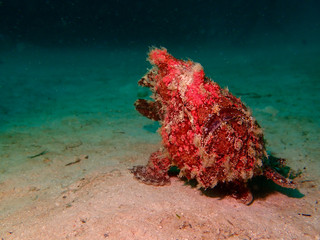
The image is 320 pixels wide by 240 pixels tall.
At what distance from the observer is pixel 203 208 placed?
9.45 feet

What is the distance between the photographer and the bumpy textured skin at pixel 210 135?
2.71m

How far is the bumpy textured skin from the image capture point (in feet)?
8.87

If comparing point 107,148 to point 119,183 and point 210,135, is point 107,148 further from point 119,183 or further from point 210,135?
point 210,135

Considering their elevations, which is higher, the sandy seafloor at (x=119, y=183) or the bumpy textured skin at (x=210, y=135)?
the bumpy textured skin at (x=210, y=135)

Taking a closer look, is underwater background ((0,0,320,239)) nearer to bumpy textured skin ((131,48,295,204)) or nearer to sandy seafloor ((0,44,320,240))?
sandy seafloor ((0,44,320,240))

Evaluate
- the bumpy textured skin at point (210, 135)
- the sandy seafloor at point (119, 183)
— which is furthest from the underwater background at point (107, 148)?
the bumpy textured skin at point (210, 135)

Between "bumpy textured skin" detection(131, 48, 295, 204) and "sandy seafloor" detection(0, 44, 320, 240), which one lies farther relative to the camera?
"bumpy textured skin" detection(131, 48, 295, 204)

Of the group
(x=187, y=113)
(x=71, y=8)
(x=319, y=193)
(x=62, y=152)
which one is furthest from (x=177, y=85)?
(x=71, y=8)

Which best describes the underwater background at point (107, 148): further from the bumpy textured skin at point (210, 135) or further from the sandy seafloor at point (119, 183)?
the bumpy textured skin at point (210, 135)

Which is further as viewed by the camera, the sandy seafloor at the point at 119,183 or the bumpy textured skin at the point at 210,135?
the bumpy textured skin at the point at 210,135

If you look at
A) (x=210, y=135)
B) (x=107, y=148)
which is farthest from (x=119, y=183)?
(x=107, y=148)

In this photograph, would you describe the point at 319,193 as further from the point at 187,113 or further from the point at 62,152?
the point at 62,152

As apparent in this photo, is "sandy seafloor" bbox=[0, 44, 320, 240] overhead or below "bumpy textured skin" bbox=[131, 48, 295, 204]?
below

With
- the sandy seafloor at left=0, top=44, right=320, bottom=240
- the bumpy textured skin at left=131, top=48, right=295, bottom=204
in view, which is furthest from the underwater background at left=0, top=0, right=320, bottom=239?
the bumpy textured skin at left=131, top=48, right=295, bottom=204
